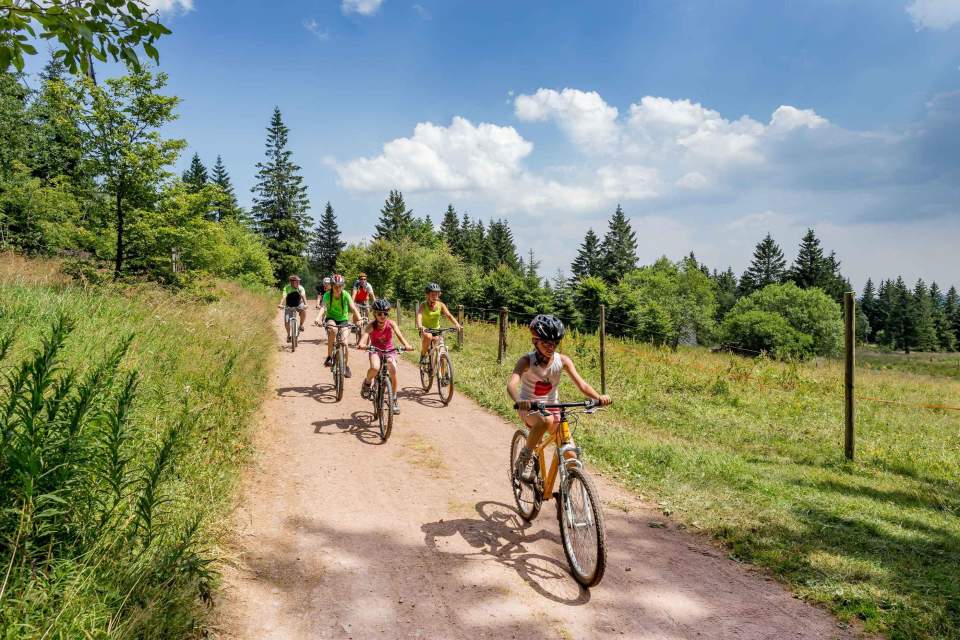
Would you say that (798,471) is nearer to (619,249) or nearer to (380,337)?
(380,337)

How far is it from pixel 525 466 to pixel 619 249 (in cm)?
7769

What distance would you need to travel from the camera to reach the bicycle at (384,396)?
7980 mm

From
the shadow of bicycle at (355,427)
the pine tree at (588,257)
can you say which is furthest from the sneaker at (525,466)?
the pine tree at (588,257)

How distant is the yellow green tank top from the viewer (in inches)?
440

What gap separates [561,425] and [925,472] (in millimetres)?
7863

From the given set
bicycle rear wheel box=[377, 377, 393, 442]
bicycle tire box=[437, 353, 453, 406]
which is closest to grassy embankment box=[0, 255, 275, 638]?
bicycle rear wheel box=[377, 377, 393, 442]

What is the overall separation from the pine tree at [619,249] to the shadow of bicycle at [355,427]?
71.1 m

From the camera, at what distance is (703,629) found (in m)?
3.83

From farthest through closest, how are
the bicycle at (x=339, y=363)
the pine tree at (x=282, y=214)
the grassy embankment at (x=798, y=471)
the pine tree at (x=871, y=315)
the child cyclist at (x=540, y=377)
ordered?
the pine tree at (x=871, y=315)
the pine tree at (x=282, y=214)
the bicycle at (x=339, y=363)
the child cyclist at (x=540, y=377)
the grassy embankment at (x=798, y=471)

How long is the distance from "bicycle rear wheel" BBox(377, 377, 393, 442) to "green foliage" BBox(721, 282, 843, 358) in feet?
224

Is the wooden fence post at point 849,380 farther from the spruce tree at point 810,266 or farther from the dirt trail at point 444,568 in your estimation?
the spruce tree at point 810,266

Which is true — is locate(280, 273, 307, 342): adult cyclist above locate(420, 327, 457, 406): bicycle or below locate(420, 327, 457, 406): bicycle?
above

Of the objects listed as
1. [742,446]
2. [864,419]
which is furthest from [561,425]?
[864,419]

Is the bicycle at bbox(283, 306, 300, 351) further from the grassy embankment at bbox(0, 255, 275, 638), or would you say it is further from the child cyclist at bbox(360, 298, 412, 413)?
the grassy embankment at bbox(0, 255, 275, 638)
